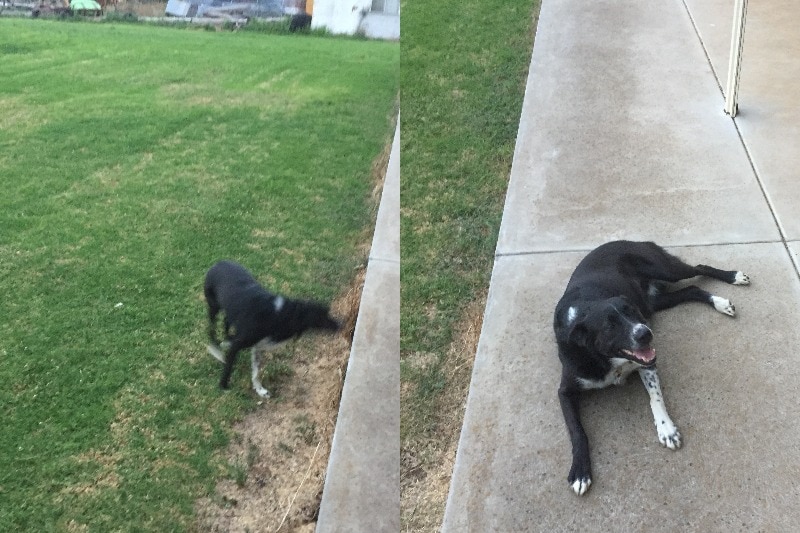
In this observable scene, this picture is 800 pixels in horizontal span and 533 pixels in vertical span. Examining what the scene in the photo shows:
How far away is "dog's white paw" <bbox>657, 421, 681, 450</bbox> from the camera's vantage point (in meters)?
3.15

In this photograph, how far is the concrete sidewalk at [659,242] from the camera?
3039 millimetres

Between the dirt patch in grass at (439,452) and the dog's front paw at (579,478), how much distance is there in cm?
50

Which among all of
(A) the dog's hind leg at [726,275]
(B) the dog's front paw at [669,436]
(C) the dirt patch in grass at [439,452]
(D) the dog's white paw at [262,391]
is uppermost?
(D) the dog's white paw at [262,391]

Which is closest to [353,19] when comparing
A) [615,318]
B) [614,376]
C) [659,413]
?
[615,318]

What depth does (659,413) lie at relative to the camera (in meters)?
3.25

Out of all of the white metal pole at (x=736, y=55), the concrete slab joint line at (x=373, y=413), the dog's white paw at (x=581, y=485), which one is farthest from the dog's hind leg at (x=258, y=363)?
the white metal pole at (x=736, y=55)

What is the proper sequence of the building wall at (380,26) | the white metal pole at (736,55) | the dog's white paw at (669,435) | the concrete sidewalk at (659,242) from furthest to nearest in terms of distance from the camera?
the white metal pole at (736,55) → the dog's white paw at (669,435) → the concrete sidewalk at (659,242) → the building wall at (380,26)

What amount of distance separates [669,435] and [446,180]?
2.21 meters

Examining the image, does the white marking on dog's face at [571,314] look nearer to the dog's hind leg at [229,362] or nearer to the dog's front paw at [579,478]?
the dog's front paw at [579,478]

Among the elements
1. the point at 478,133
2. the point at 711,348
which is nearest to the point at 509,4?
the point at 478,133

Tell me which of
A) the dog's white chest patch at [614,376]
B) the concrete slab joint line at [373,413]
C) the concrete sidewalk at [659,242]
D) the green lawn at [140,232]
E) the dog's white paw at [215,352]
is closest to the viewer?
the green lawn at [140,232]

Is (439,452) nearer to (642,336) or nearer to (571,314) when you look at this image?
(571,314)

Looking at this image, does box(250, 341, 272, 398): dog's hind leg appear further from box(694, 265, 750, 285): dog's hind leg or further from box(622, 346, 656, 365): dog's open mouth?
box(694, 265, 750, 285): dog's hind leg

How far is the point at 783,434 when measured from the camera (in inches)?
122
